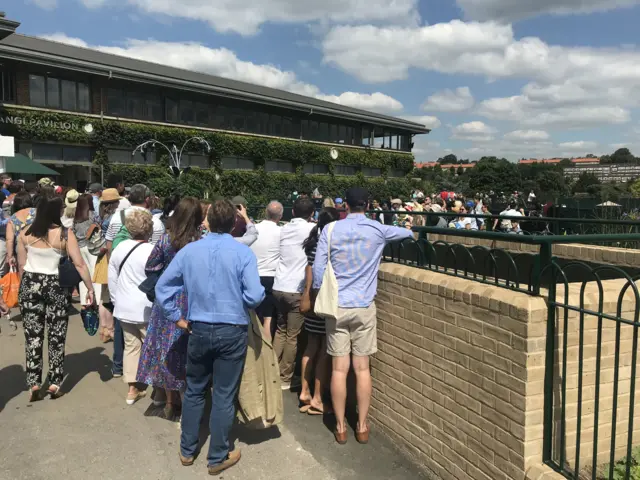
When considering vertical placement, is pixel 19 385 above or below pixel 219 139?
below

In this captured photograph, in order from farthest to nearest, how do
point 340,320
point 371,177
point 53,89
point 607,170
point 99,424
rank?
point 607,170 → point 371,177 → point 53,89 → point 99,424 → point 340,320

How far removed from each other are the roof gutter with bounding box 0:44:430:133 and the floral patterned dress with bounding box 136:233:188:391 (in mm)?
25525

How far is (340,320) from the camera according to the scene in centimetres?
394

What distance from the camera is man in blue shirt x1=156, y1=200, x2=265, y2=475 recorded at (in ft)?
11.5

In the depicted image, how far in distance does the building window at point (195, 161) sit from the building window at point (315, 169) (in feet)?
28.9

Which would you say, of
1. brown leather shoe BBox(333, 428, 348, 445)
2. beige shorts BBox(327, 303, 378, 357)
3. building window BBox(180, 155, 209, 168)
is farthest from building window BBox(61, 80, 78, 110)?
brown leather shoe BBox(333, 428, 348, 445)

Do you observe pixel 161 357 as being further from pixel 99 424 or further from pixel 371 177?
pixel 371 177

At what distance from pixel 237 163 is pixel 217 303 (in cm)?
3272

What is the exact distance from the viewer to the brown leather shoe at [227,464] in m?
3.61

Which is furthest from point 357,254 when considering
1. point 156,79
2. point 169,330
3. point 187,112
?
point 187,112

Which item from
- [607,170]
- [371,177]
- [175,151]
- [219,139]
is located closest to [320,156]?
[371,177]

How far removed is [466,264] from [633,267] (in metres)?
2.23

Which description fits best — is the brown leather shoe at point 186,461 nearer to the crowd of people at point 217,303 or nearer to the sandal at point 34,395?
the crowd of people at point 217,303

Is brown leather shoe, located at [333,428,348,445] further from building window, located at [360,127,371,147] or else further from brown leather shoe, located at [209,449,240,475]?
building window, located at [360,127,371,147]
